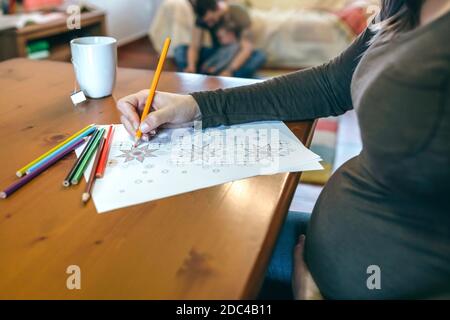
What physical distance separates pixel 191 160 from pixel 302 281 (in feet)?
0.75

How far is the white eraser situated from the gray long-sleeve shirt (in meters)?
0.51

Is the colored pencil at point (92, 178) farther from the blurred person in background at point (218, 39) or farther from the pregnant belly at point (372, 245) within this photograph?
the blurred person in background at point (218, 39)

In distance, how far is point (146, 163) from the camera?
0.63 meters

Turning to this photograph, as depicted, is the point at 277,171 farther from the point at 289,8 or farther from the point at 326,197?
the point at 289,8

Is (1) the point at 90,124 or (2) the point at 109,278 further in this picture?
(1) the point at 90,124

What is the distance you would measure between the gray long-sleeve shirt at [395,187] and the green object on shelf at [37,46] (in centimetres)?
254

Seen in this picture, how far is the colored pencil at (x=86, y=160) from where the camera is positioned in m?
0.58

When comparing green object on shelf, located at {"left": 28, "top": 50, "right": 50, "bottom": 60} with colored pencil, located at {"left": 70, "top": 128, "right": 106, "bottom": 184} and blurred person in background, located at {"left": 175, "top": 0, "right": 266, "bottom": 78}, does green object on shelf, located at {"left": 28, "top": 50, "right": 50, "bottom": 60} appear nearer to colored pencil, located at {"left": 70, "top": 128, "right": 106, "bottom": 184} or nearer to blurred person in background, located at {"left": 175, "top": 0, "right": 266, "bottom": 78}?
blurred person in background, located at {"left": 175, "top": 0, "right": 266, "bottom": 78}

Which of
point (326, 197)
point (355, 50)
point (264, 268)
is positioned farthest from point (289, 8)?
point (264, 268)

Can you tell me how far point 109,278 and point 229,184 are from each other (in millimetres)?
207

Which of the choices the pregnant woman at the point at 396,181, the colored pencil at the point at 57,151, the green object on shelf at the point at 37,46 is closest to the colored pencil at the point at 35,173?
the colored pencil at the point at 57,151

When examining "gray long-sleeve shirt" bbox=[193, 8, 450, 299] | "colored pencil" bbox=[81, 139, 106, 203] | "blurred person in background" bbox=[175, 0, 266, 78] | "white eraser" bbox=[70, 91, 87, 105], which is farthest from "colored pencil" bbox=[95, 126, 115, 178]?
"blurred person in background" bbox=[175, 0, 266, 78]

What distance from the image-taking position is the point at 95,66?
0.87m

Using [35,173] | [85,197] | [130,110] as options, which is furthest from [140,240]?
[130,110]
